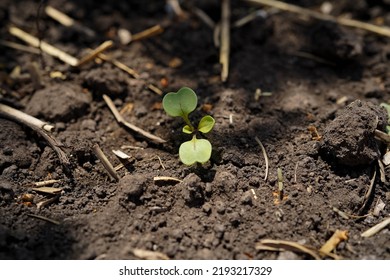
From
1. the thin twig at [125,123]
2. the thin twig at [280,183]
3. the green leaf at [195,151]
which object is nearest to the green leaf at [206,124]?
the green leaf at [195,151]

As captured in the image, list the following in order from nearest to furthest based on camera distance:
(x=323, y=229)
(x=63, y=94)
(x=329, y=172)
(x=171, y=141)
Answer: (x=323, y=229)
(x=329, y=172)
(x=171, y=141)
(x=63, y=94)

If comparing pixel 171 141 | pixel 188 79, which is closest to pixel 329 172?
pixel 171 141

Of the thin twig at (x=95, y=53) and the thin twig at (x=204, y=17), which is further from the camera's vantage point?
the thin twig at (x=204, y=17)

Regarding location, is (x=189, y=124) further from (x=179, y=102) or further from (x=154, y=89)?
(x=154, y=89)

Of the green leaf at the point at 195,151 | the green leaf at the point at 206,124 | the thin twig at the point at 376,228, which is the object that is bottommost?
the thin twig at the point at 376,228

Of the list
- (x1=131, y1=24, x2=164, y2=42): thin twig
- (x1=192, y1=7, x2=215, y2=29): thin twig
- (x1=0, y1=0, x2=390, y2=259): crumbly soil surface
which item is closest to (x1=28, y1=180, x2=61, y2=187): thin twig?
(x1=0, y1=0, x2=390, y2=259): crumbly soil surface

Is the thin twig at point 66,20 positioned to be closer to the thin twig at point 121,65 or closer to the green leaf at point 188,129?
the thin twig at point 121,65
